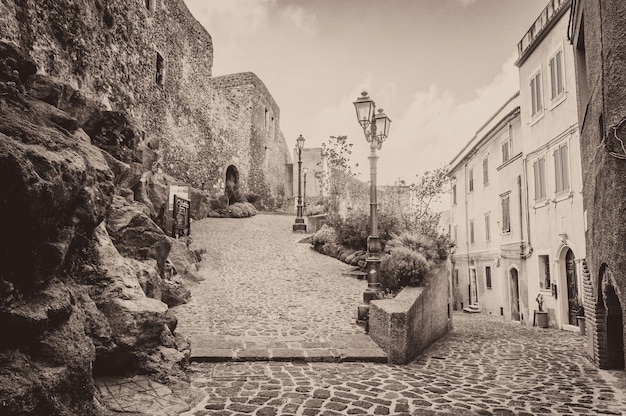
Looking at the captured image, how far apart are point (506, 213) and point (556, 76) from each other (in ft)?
21.4

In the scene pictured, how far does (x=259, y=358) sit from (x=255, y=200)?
23.9 metres

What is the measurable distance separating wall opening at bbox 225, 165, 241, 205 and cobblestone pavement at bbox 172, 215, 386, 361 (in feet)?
29.8

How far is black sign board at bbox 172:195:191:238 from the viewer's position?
47.1ft

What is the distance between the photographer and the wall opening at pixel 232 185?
27891 millimetres

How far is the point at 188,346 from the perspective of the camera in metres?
6.54

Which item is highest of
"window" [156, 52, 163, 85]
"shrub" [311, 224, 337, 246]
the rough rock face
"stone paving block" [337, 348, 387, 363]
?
"window" [156, 52, 163, 85]

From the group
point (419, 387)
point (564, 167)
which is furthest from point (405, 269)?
point (564, 167)

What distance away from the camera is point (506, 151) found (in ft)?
62.7

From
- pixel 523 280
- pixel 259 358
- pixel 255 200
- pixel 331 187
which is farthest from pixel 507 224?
pixel 255 200

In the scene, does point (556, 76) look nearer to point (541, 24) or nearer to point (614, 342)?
point (541, 24)

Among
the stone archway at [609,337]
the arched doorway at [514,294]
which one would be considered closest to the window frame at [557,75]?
the arched doorway at [514,294]

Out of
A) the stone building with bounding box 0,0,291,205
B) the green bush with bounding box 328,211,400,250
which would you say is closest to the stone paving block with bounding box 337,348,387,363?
the stone building with bounding box 0,0,291,205

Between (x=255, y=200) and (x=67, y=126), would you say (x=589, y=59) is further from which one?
(x=255, y=200)

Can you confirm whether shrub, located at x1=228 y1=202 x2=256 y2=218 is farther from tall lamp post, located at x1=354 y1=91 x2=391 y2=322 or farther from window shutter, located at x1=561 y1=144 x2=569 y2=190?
window shutter, located at x1=561 y1=144 x2=569 y2=190
